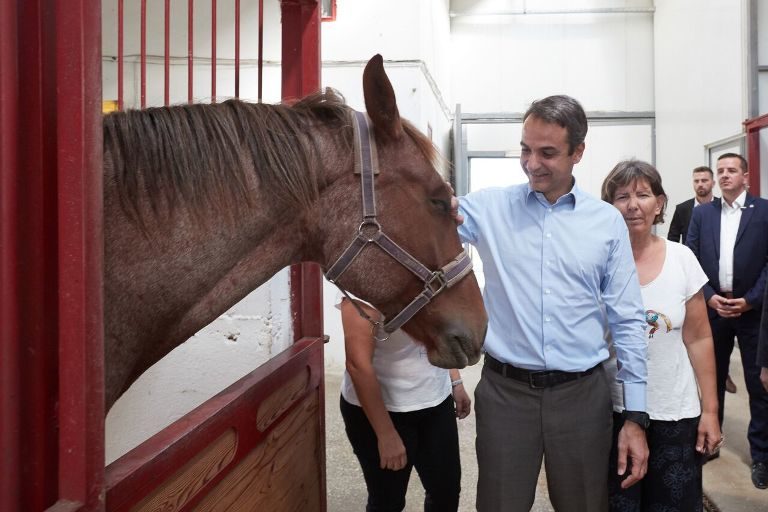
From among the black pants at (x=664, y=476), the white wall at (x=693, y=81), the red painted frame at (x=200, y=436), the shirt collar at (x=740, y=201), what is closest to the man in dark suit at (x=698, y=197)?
the white wall at (x=693, y=81)

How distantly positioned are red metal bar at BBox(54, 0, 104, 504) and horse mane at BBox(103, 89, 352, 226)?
11.7 inches

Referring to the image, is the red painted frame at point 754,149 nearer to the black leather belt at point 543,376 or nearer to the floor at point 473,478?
the floor at point 473,478

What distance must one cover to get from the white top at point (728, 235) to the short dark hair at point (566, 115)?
221 centimetres

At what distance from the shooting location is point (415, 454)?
1771 mm

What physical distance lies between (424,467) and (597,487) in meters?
0.54

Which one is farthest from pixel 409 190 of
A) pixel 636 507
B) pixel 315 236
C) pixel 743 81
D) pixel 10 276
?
pixel 743 81

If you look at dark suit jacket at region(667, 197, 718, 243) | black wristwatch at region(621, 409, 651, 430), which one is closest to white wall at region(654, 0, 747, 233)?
dark suit jacket at region(667, 197, 718, 243)

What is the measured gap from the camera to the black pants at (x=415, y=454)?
171 cm

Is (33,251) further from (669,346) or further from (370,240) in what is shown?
(669,346)

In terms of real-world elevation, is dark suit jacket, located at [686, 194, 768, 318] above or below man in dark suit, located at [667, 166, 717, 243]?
below

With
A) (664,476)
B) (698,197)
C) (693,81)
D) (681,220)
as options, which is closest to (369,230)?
(664,476)

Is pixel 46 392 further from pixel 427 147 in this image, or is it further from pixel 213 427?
pixel 427 147

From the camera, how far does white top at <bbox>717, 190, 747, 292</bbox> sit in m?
3.13

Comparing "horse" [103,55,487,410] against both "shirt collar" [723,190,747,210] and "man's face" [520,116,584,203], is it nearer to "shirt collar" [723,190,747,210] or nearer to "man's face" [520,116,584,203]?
"man's face" [520,116,584,203]
